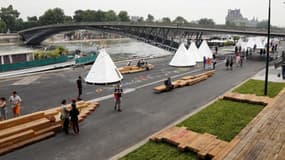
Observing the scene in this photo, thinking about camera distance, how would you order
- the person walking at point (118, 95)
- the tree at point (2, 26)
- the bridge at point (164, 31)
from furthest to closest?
the tree at point (2, 26), the bridge at point (164, 31), the person walking at point (118, 95)

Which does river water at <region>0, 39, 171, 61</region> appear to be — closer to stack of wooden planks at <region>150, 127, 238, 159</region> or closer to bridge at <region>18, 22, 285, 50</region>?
bridge at <region>18, 22, 285, 50</region>

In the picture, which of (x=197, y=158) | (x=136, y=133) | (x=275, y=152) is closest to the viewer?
(x=275, y=152)

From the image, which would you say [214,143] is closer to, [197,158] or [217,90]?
[197,158]

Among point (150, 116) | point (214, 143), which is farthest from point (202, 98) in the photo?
point (214, 143)

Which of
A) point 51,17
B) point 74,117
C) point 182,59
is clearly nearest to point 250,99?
point 74,117

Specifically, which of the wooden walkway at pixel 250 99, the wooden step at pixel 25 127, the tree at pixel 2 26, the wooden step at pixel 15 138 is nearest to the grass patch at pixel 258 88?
the wooden walkway at pixel 250 99

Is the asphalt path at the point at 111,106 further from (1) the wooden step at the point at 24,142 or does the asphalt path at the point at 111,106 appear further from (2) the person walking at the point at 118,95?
(2) the person walking at the point at 118,95

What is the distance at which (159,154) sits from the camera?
387 inches

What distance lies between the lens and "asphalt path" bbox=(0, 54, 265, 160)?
10922mm

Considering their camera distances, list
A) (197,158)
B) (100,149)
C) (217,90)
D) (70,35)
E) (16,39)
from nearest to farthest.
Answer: (197,158) < (100,149) < (217,90) < (16,39) < (70,35)

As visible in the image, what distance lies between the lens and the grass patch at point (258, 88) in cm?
1936

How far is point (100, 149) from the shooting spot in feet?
35.6

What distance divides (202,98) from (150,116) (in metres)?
5.50

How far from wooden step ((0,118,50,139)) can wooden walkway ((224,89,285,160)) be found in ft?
27.3
